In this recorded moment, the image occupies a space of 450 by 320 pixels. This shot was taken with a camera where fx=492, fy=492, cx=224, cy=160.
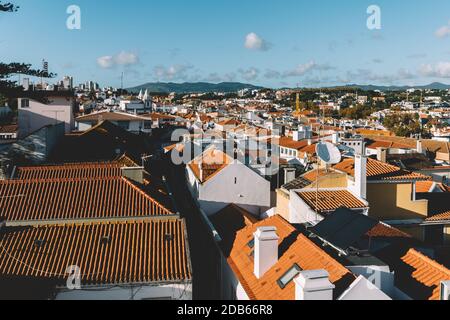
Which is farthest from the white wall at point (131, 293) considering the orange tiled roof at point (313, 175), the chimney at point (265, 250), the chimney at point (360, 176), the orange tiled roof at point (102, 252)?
the orange tiled roof at point (313, 175)

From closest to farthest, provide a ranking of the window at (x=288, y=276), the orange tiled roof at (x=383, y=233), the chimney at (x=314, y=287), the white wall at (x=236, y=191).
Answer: the chimney at (x=314, y=287) → the window at (x=288, y=276) → the orange tiled roof at (x=383, y=233) → the white wall at (x=236, y=191)

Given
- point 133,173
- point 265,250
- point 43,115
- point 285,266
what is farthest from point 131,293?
point 43,115

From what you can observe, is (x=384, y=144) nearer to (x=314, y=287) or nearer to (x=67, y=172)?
(x=67, y=172)

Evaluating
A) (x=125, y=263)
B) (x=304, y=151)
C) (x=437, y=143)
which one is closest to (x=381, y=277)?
(x=125, y=263)

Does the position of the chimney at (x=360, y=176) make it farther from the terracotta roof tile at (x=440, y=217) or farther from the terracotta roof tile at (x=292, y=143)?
the terracotta roof tile at (x=292, y=143)

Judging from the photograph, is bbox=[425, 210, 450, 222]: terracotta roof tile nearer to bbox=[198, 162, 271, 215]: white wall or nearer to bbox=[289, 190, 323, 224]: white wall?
bbox=[289, 190, 323, 224]: white wall

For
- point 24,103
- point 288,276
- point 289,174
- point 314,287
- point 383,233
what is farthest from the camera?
point 24,103
